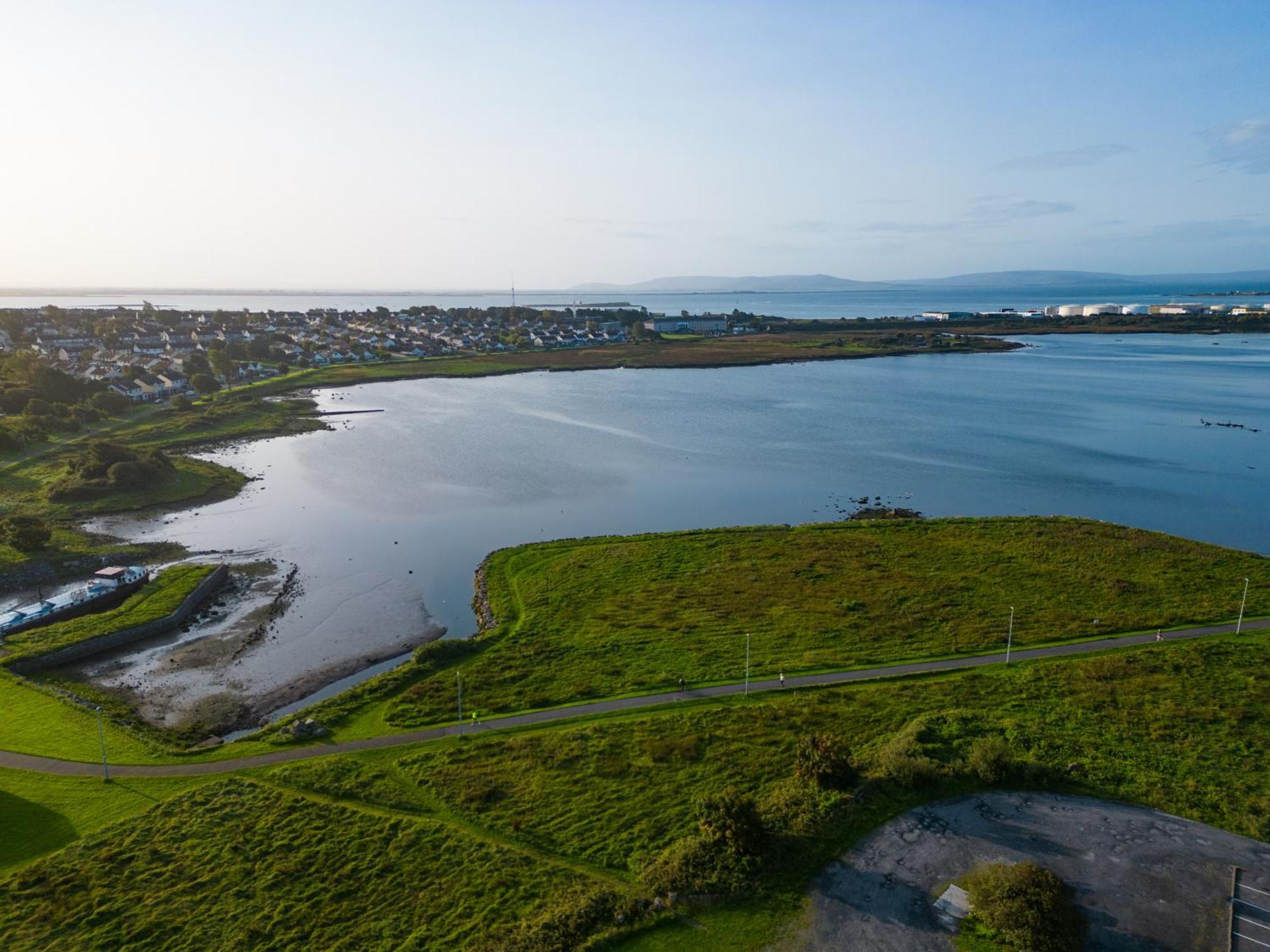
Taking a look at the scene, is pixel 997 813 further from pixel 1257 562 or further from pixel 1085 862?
pixel 1257 562

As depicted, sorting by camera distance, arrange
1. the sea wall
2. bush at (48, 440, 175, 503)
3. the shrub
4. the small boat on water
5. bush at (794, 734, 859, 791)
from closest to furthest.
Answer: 1. the shrub
2. bush at (794, 734, 859, 791)
3. the sea wall
4. the small boat on water
5. bush at (48, 440, 175, 503)

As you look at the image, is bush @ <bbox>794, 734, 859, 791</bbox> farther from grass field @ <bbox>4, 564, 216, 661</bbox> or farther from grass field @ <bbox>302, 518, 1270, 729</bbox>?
grass field @ <bbox>4, 564, 216, 661</bbox>

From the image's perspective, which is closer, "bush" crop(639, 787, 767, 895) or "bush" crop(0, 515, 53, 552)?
"bush" crop(639, 787, 767, 895)

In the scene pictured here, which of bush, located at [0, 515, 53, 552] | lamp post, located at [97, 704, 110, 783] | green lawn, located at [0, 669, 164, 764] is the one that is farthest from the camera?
bush, located at [0, 515, 53, 552]

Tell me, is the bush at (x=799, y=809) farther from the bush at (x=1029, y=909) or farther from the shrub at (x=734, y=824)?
the bush at (x=1029, y=909)

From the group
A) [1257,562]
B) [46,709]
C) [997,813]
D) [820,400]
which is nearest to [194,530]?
[46,709]

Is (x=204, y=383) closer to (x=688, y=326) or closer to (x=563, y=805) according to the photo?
(x=563, y=805)

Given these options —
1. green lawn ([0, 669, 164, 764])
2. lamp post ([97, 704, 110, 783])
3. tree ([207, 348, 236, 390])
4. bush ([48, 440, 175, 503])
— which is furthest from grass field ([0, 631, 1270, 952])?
tree ([207, 348, 236, 390])
